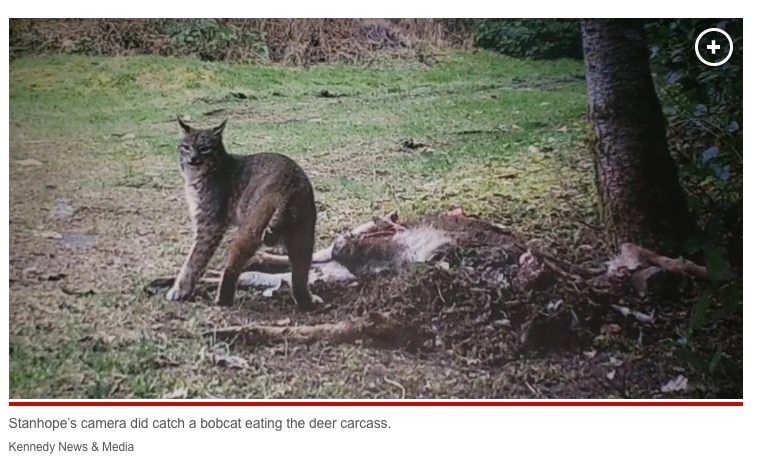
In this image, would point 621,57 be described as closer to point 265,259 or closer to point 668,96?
point 668,96

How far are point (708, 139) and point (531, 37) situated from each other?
0.50m

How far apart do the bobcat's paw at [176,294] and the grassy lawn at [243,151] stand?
0.02 metres

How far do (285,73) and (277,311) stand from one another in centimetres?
59

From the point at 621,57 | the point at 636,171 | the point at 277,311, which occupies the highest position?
the point at 621,57

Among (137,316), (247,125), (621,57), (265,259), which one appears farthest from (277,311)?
(621,57)

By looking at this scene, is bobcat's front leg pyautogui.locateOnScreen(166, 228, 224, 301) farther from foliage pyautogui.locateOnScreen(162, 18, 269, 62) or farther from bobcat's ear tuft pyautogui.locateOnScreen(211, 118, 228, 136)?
foliage pyautogui.locateOnScreen(162, 18, 269, 62)

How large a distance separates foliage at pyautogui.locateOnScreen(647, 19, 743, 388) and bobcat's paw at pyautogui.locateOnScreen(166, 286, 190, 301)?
1.20 meters

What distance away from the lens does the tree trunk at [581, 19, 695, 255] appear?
206 cm

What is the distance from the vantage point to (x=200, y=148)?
2043mm

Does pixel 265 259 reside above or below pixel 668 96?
below

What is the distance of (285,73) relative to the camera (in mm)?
2086

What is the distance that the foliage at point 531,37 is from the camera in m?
2.05

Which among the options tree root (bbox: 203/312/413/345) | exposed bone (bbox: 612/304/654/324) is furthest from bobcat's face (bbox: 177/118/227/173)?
exposed bone (bbox: 612/304/654/324)
